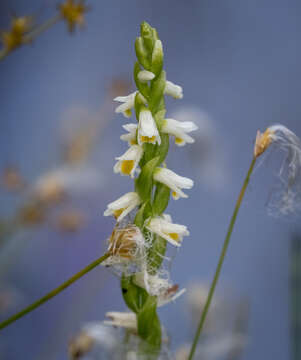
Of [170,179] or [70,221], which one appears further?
[70,221]

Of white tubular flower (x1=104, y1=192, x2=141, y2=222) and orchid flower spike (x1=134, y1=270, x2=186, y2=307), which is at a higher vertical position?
white tubular flower (x1=104, y1=192, x2=141, y2=222)

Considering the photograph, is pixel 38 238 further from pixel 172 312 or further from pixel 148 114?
pixel 148 114

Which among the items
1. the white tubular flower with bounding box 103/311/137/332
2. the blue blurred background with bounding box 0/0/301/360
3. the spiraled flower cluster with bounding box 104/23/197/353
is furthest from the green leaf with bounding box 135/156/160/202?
the blue blurred background with bounding box 0/0/301/360

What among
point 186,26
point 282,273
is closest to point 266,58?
point 186,26

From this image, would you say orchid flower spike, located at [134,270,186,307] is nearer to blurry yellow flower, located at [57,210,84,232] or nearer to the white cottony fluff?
the white cottony fluff

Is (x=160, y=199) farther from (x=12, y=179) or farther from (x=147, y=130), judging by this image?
(x=12, y=179)

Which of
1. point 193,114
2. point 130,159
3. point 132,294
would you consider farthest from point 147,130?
point 193,114

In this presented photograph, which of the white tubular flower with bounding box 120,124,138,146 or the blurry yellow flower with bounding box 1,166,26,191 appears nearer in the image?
the white tubular flower with bounding box 120,124,138,146

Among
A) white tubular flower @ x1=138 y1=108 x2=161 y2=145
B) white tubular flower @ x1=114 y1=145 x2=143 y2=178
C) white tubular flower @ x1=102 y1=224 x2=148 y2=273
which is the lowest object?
white tubular flower @ x1=102 y1=224 x2=148 y2=273
